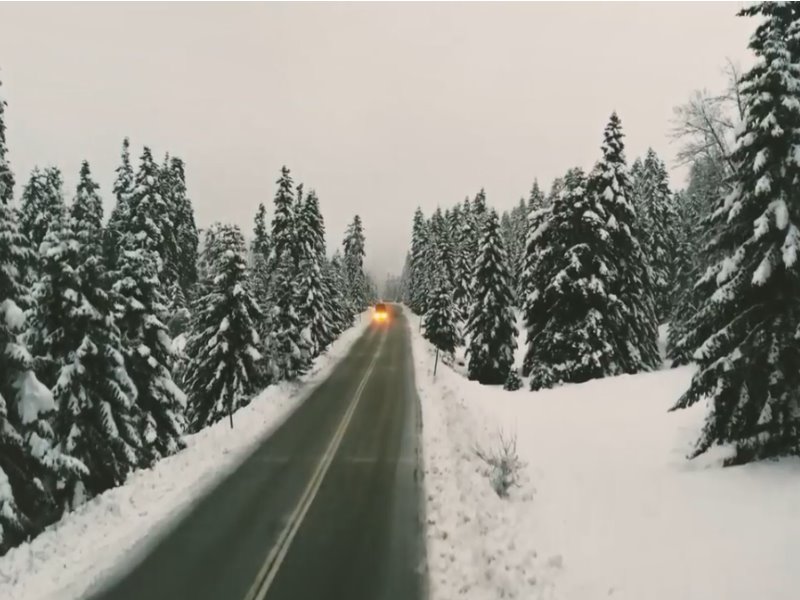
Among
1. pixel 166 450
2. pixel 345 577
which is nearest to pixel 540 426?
pixel 345 577

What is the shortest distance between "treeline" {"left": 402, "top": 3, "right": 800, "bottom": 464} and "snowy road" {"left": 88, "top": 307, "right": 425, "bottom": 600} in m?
7.18

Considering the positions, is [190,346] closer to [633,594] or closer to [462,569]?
[462,569]

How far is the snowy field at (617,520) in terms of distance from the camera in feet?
26.1

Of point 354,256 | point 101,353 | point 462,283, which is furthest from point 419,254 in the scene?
point 101,353

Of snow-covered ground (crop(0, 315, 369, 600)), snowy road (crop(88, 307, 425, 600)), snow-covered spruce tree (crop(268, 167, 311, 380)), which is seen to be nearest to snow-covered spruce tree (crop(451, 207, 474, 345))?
snow-covered spruce tree (crop(268, 167, 311, 380))

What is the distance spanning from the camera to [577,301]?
2652 cm

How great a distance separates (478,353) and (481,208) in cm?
5230

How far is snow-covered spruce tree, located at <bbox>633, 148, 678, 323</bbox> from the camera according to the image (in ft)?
168

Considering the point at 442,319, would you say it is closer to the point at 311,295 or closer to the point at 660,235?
the point at 311,295

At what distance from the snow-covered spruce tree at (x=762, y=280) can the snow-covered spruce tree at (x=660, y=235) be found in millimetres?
39250

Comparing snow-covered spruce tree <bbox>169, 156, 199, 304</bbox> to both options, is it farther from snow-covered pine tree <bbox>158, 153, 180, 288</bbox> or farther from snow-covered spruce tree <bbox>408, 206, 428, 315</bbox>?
snow-covered spruce tree <bbox>408, 206, 428, 315</bbox>

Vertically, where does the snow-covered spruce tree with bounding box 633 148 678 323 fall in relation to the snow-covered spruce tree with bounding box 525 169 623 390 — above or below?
above

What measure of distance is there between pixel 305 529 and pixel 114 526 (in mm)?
4300

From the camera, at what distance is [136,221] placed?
115ft
